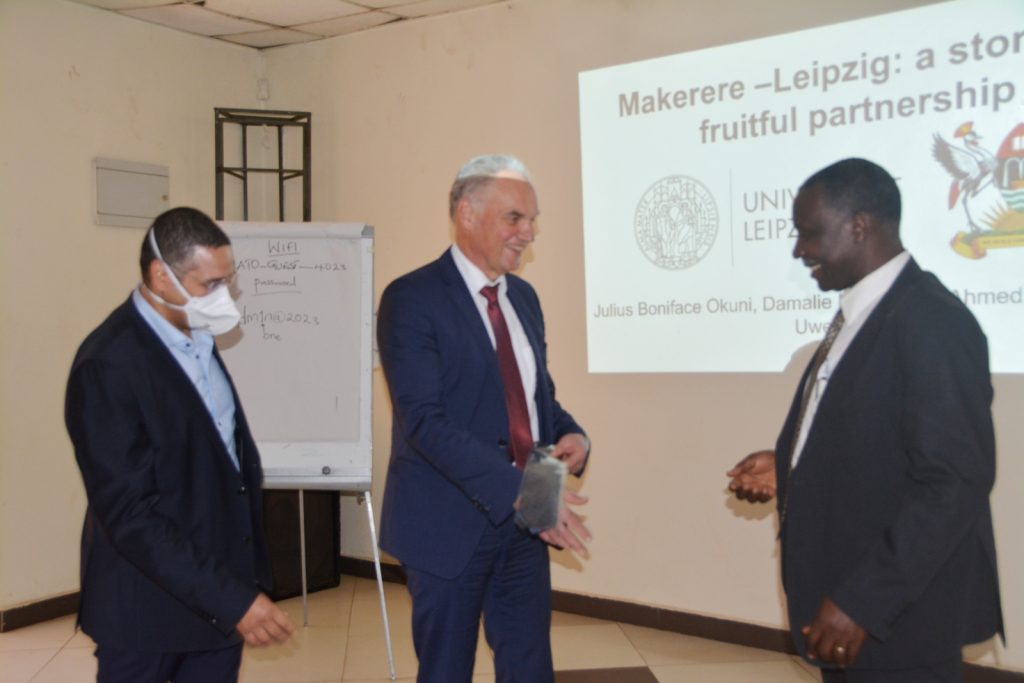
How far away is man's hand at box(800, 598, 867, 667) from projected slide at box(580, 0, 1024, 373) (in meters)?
2.04

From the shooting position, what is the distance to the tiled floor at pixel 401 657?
144 inches

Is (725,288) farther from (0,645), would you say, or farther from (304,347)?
(0,645)

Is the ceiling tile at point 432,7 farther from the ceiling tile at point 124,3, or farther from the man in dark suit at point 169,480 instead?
the man in dark suit at point 169,480

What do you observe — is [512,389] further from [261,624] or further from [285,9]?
[285,9]

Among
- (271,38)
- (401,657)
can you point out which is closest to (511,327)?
(401,657)

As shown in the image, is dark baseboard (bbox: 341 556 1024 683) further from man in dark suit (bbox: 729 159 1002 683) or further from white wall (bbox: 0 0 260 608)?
man in dark suit (bbox: 729 159 1002 683)

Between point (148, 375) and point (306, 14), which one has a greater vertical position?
point (306, 14)

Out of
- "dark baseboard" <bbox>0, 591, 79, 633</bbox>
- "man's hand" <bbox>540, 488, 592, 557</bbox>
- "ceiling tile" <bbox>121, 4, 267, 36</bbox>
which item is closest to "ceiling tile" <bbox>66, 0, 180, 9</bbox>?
"ceiling tile" <bbox>121, 4, 267, 36</bbox>

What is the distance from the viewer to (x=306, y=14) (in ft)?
15.6

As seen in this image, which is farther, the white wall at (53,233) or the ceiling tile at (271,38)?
the ceiling tile at (271,38)

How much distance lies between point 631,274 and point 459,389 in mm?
2044

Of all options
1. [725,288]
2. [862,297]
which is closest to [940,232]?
[725,288]

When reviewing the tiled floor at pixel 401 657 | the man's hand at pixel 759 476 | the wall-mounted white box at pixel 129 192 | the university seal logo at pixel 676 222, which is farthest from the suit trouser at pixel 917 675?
the wall-mounted white box at pixel 129 192

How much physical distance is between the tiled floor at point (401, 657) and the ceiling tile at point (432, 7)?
2.94 m
